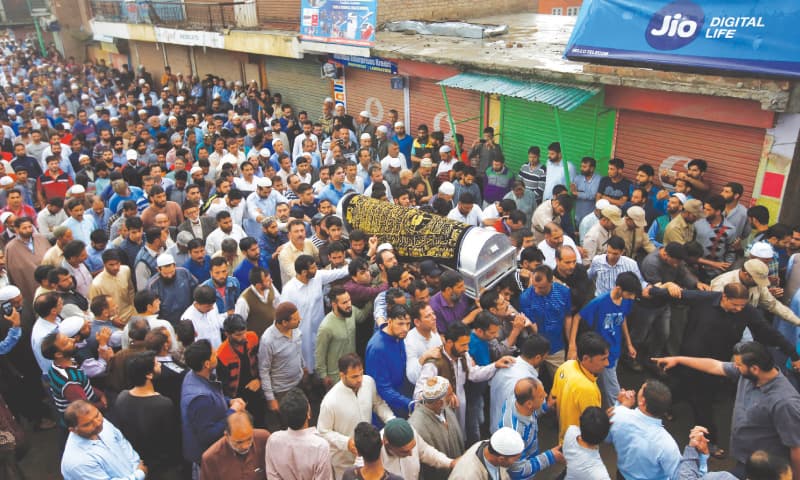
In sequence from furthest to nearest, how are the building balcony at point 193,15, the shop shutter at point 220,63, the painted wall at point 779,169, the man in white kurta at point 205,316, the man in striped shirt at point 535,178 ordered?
the shop shutter at point 220,63 → the building balcony at point 193,15 → the man in striped shirt at point 535,178 → the painted wall at point 779,169 → the man in white kurta at point 205,316

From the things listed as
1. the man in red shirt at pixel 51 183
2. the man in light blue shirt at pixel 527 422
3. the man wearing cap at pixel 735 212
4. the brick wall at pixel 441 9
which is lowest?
the man in red shirt at pixel 51 183

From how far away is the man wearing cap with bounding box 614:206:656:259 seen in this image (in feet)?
20.6

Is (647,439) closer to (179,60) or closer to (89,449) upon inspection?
(89,449)

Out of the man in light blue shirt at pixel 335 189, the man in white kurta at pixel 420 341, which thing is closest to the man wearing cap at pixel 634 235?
the man in white kurta at pixel 420 341

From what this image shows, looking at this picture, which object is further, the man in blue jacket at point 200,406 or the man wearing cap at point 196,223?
the man wearing cap at point 196,223

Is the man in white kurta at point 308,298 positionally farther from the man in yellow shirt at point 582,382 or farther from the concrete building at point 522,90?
the concrete building at point 522,90

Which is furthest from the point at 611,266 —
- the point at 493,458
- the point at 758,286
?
the point at 493,458

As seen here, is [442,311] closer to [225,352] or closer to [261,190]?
[225,352]

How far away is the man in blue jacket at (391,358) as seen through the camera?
441 cm

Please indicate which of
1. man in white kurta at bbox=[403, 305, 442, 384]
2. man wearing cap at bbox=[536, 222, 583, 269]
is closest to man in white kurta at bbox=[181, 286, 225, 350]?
man in white kurta at bbox=[403, 305, 442, 384]

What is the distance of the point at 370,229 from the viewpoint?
265 inches

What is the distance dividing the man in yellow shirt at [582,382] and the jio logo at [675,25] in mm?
4723

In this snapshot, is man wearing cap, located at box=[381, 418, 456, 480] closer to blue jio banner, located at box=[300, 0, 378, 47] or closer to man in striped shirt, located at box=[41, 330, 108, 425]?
man in striped shirt, located at box=[41, 330, 108, 425]

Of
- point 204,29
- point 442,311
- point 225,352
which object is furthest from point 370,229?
point 204,29
